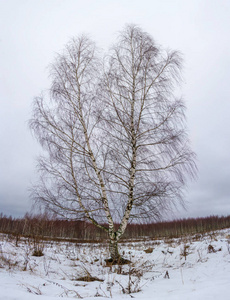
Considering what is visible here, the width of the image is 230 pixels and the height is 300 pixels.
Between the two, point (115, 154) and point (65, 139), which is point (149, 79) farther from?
point (65, 139)

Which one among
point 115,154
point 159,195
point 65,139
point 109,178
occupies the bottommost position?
point 159,195

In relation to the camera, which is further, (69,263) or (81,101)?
(81,101)

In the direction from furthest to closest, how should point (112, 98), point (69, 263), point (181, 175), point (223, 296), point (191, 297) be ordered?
point (112, 98), point (69, 263), point (181, 175), point (191, 297), point (223, 296)

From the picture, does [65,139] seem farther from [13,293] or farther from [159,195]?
[13,293]

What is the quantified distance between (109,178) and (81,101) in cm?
324

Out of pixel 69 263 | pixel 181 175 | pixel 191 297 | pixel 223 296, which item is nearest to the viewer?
pixel 223 296

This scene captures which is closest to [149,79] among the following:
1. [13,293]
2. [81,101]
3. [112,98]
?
[112,98]

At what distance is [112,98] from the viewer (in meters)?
7.24

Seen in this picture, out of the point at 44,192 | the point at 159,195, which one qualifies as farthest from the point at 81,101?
the point at 159,195

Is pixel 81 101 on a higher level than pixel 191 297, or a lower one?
higher

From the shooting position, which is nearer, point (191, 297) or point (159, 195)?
point (191, 297)

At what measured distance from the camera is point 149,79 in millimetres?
7309

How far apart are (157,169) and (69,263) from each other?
4576 millimetres

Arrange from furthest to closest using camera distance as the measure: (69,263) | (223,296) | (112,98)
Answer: (112,98)
(69,263)
(223,296)
